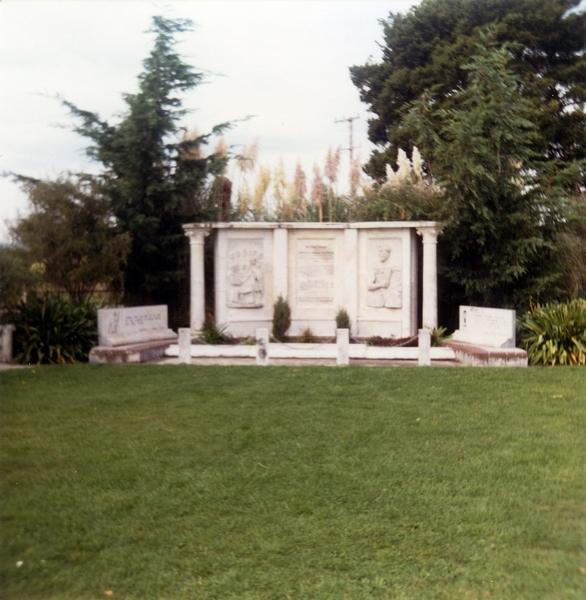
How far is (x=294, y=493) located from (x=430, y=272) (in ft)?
29.0

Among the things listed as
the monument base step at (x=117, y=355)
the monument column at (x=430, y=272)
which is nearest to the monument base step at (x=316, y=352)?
the monument base step at (x=117, y=355)

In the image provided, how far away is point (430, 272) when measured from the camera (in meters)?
13.1

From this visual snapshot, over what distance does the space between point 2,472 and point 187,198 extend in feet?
37.0

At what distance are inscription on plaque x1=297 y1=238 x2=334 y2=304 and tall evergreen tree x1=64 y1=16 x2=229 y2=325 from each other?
3.06m

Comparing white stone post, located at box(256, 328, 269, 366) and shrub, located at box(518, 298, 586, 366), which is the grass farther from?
shrub, located at box(518, 298, 586, 366)

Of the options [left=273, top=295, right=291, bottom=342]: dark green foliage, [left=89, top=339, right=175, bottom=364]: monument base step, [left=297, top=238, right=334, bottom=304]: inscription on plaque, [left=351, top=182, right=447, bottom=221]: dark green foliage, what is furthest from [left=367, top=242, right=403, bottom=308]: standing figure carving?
[left=89, top=339, right=175, bottom=364]: monument base step

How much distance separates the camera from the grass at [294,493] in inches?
145

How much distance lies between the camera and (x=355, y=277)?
13.5m

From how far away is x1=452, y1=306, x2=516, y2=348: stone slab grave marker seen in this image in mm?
10812

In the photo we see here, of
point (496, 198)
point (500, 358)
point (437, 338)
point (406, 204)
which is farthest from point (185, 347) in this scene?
point (496, 198)

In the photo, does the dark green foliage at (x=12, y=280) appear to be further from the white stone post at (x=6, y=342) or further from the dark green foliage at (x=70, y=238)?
the dark green foliage at (x=70, y=238)

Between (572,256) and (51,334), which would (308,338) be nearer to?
(51,334)

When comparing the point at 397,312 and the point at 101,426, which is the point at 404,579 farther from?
the point at 397,312

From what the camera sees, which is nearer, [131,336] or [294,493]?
[294,493]
